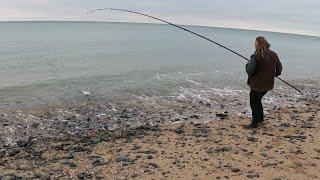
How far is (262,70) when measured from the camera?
12.8 metres

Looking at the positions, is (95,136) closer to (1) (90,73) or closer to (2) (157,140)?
(2) (157,140)

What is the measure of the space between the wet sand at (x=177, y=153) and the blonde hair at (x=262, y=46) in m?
2.31

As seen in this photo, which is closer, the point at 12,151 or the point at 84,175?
the point at 84,175

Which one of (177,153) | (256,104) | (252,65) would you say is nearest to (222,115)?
(256,104)

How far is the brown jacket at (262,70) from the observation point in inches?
498

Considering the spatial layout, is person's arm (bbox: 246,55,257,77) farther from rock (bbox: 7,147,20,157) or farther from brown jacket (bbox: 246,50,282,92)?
rock (bbox: 7,147,20,157)

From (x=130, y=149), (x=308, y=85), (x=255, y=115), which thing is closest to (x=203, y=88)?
(x=308, y=85)

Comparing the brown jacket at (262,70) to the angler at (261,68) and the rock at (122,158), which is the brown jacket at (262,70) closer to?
the angler at (261,68)

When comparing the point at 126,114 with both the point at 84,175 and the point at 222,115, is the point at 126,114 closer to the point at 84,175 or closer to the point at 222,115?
the point at 222,115

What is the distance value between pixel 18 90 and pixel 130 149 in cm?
1475

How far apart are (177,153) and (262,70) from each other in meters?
3.65

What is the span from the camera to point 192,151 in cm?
1133

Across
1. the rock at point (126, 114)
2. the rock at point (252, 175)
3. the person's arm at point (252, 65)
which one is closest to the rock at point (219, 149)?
the rock at point (252, 175)

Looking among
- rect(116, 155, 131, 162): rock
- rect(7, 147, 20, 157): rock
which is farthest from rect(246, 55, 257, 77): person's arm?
rect(7, 147, 20, 157): rock
